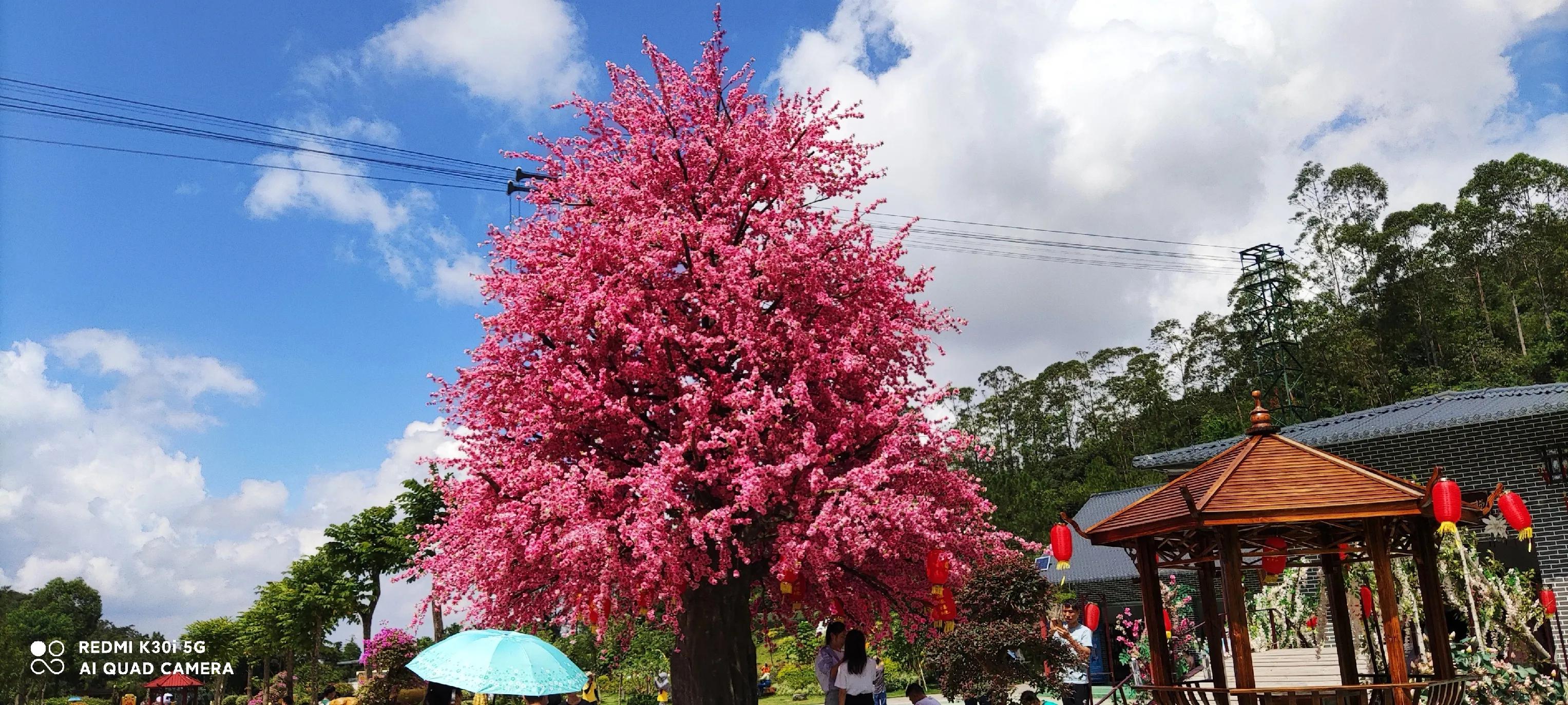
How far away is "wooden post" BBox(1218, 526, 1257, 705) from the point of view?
7.23 m

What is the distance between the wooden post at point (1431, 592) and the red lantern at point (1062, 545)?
268 centimetres

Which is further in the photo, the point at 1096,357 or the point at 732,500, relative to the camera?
the point at 1096,357

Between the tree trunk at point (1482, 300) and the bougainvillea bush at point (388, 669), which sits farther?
the tree trunk at point (1482, 300)

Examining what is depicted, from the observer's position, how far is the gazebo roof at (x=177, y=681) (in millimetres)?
36250

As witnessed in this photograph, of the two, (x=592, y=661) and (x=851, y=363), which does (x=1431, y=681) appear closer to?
(x=851, y=363)

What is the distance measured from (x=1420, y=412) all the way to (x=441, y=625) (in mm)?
25704

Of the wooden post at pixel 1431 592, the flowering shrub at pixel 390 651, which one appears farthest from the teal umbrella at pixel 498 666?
the flowering shrub at pixel 390 651

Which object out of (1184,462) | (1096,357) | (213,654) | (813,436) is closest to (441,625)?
(213,654)

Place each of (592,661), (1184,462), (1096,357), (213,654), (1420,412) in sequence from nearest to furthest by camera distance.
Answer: (1420,412) < (1184,462) < (592,661) < (213,654) < (1096,357)

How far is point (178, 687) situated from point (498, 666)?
1546 inches

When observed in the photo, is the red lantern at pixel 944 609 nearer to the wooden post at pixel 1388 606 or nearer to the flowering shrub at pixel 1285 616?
the wooden post at pixel 1388 606

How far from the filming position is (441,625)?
29984mm

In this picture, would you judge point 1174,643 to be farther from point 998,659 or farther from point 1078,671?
point 998,659

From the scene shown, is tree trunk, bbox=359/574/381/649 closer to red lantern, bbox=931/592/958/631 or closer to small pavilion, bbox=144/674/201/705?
small pavilion, bbox=144/674/201/705
